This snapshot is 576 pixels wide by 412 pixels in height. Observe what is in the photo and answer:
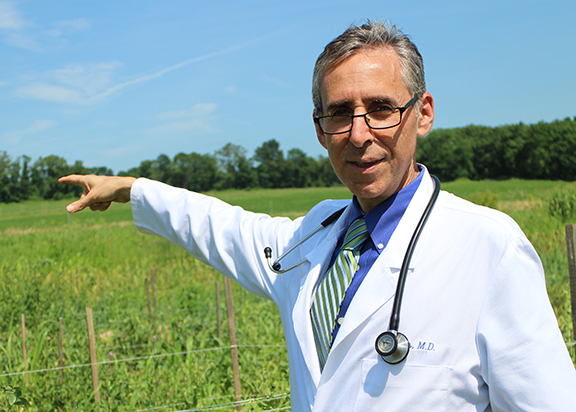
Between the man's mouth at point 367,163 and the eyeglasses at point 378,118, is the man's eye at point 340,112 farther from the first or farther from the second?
the man's mouth at point 367,163

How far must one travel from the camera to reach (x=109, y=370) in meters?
3.85

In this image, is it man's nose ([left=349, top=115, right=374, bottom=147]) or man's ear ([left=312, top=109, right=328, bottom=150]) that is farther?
man's ear ([left=312, top=109, right=328, bottom=150])

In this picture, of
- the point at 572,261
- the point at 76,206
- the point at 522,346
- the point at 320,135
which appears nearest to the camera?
the point at 522,346

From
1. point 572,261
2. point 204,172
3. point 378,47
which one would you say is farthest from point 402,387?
point 204,172

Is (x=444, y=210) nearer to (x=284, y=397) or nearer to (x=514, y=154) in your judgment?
(x=284, y=397)

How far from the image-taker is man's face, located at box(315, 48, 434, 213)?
1.27 metres

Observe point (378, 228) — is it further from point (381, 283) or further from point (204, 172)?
point (204, 172)

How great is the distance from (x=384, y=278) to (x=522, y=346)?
37 centimetres

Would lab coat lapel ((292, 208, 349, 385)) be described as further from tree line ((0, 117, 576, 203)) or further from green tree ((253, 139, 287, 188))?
green tree ((253, 139, 287, 188))

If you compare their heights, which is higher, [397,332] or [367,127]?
[367,127]

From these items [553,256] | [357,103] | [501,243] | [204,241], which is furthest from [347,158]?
[553,256]

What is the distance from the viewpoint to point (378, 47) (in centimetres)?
129

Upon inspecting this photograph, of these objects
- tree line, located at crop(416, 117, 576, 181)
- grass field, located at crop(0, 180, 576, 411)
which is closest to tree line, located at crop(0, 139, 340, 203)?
tree line, located at crop(416, 117, 576, 181)

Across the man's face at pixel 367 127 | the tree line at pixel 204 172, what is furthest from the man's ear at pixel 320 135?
the tree line at pixel 204 172
